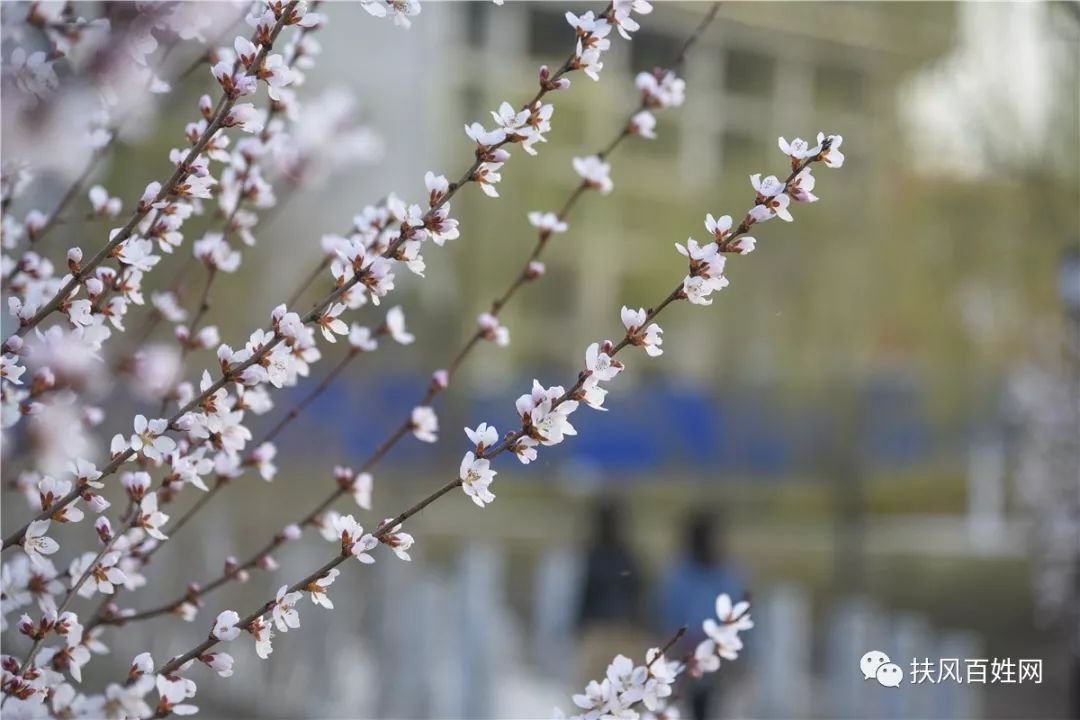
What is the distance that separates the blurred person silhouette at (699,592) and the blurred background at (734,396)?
2 centimetres

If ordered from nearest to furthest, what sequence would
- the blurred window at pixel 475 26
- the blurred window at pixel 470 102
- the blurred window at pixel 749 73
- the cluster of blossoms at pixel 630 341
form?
the cluster of blossoms at pixel 630 341
the blurred window at pixel 470 102
the blurred window at pixel 475 26
the blurred window at pixel 749 73

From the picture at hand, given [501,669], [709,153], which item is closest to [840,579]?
[501,669]

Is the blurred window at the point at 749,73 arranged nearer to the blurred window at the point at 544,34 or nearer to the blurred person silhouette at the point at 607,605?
the blurred window at the point at 544,34

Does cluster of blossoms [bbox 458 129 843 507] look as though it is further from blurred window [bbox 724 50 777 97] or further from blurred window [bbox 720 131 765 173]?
blurred window [bbox 724 50 777 97]

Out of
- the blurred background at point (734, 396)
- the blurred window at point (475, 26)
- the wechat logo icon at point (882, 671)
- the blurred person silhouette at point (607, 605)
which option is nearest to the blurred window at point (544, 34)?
the blurred background at point (734, 396)

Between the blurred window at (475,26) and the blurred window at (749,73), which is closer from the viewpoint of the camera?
the blurred window at (475,26)

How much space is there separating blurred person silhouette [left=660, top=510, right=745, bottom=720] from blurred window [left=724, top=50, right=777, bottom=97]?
58.3 feet

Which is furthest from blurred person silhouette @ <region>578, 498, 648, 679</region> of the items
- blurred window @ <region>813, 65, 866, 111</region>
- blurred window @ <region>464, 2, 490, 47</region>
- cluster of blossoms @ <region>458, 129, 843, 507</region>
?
blurred window @ <region>464, 2, 490, 47</region>

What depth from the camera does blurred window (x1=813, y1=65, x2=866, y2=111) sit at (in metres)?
11.4

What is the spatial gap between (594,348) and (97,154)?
954mm

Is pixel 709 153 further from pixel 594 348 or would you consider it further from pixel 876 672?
pixel 594 348

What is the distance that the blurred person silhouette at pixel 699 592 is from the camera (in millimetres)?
5473

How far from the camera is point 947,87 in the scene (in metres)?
8.80

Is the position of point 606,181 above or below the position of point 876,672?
above
